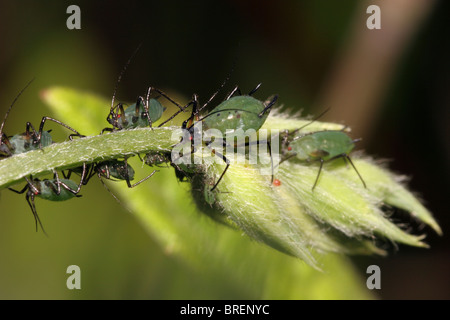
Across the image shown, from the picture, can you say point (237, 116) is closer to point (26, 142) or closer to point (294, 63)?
point (26, 142)

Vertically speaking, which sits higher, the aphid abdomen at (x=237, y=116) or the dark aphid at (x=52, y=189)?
the aphid abdomen at (x=237, y=116)

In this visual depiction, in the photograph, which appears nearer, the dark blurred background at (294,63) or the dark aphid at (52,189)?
the dark aphid at (52,189)

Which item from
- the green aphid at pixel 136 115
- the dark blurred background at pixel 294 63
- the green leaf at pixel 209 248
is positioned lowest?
the green leaf at pixel 209 248

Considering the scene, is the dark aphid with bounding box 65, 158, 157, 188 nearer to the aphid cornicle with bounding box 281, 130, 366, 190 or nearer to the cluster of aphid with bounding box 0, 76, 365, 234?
the cluster of aphid with bounding box 0, 76, 365, 234

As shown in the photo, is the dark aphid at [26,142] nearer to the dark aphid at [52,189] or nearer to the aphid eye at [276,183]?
the dark aphid at [52,189]

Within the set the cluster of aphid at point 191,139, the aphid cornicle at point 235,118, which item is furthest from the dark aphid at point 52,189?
the aphid cornicle at point 235,118
